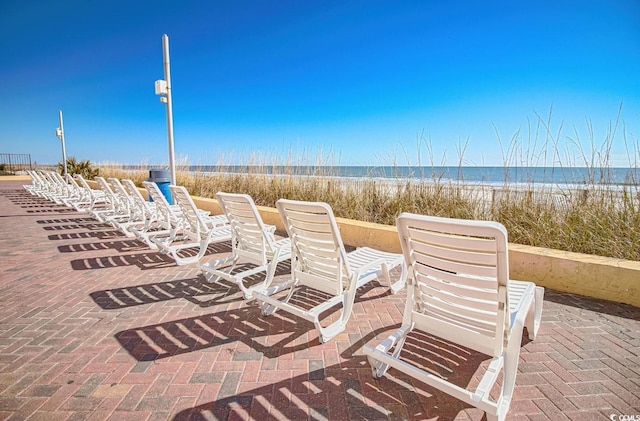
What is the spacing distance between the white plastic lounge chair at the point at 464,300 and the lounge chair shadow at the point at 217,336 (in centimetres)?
71

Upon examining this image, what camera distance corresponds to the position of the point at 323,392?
5.45 feet

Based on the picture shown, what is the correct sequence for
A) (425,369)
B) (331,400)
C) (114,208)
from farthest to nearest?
(114,208) < (425,369) < (331,400)

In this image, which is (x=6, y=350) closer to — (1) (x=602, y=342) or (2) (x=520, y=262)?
(1) (x=602, y=342)

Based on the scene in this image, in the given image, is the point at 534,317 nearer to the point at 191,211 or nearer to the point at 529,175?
the point at 529,175

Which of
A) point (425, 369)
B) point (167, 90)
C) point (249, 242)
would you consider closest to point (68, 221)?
point (167, 90)

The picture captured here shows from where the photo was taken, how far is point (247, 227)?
2975 millimetres

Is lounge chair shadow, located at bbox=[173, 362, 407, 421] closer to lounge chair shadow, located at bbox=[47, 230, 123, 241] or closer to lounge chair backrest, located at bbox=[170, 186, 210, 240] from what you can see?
lounge chair backrest, located at bbox=[170, 186, 210, 240]

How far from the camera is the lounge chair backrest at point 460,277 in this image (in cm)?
131

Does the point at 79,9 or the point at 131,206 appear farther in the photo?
the point at 79,9

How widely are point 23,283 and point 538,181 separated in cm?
629

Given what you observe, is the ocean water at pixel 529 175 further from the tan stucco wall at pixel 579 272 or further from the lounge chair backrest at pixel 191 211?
the lounge chair backrest at pixel 191 211

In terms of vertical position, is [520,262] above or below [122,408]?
above

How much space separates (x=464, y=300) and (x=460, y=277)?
0.45ft

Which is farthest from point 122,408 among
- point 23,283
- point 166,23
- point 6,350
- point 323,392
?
point 166,23
